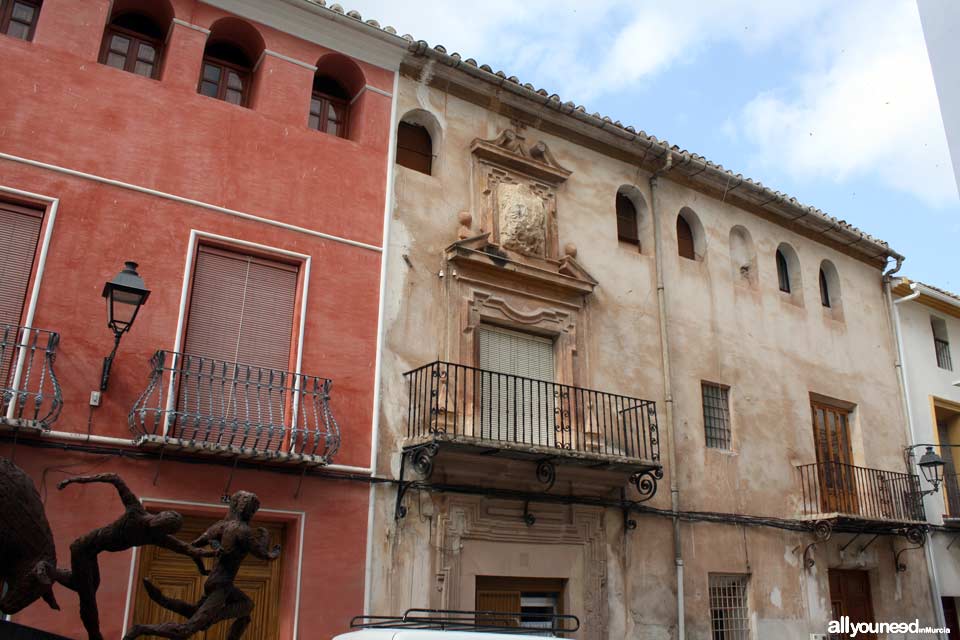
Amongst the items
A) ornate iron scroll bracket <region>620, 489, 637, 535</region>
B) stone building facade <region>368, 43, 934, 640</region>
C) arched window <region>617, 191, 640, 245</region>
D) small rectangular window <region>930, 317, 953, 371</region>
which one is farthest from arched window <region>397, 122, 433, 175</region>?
small rectangular window <region>930, 317, 953, 371</region>

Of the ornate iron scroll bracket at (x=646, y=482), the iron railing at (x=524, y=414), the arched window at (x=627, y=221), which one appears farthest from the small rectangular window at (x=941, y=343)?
the ornate iron scroll bracket at (x=646, y=482)

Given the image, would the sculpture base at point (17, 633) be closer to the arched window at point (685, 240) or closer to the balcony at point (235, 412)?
the balcony at point (235, 412)

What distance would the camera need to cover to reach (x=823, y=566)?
541 inches

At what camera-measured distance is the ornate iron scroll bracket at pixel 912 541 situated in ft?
47.8

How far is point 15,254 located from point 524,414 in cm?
610

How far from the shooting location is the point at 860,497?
47.9 ft

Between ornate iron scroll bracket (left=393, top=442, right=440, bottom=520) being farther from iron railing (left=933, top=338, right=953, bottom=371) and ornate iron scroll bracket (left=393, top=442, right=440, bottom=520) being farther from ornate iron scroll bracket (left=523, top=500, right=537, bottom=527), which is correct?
iron railing (left=933, top=338, right=953, bottom=371)

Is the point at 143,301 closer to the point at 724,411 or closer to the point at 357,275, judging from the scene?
the point at 357,275

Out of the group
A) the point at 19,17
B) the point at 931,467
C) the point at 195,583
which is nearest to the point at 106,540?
the point at 195,583

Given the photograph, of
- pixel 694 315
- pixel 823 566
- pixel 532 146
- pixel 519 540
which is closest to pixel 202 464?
pixel 519 540

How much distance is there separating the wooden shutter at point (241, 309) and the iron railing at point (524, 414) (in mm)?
1668

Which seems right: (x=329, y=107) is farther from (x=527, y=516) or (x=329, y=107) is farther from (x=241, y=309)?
(x=527, y=516)

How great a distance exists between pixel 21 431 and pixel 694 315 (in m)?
9.77

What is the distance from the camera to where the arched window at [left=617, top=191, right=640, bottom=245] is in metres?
13.6
